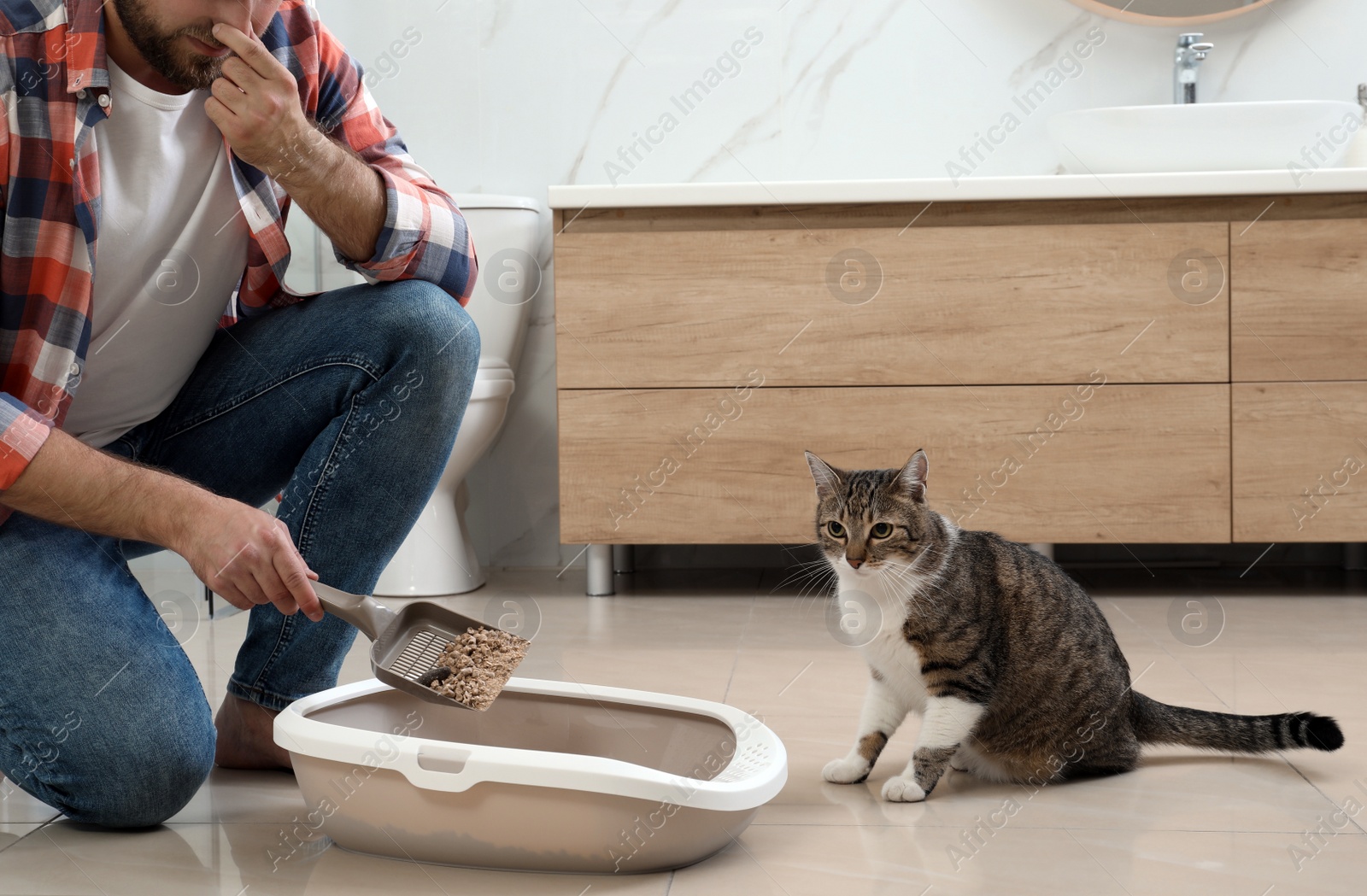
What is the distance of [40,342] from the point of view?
3.40ft

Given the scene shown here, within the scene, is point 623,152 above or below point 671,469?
above

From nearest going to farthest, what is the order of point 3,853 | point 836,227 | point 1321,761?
point 3,853, point 1321,761, point 836,227

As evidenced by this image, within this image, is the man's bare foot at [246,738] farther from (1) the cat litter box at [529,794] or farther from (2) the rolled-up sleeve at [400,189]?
(2) the rolled-up sleeve at [400,189]

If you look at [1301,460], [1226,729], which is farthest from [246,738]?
[1301,460]

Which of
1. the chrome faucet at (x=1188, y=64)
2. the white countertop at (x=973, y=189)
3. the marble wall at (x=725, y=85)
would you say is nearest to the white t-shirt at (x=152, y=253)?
the white countertop at (x=973, y=189)

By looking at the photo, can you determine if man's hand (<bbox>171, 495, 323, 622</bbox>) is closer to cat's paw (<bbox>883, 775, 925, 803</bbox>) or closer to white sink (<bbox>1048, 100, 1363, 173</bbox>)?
cat's paw (<bbox>883, 775, 925, 803</bbox>)

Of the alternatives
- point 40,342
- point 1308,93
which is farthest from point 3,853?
point 1308,93

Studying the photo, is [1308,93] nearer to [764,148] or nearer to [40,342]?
[764,148]

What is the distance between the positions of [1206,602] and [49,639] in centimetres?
187

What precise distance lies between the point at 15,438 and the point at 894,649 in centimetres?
A: 83

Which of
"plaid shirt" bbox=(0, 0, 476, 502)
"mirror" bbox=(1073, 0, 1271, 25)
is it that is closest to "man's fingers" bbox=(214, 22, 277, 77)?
"plaid shirt" bbox=(0, 0, 476, 502)

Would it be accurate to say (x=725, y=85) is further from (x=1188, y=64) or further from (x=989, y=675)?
(x=989, y=675)

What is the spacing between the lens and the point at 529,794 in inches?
35.8

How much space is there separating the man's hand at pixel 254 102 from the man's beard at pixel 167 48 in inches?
1.3
